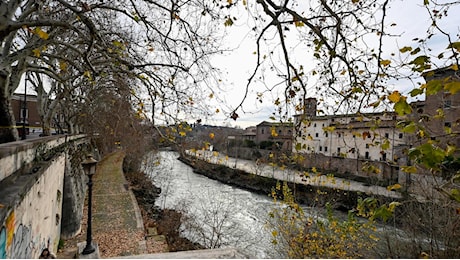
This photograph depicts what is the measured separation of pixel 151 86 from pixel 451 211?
25.6ft

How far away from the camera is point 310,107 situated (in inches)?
149

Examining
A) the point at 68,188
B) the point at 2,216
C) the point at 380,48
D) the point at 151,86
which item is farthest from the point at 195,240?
the point at 380,48

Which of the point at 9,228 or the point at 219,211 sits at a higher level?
the point at 9,228

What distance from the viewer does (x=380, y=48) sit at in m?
3.06

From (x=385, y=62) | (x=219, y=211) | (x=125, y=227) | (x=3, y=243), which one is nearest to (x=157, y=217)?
(x=125, y=227)

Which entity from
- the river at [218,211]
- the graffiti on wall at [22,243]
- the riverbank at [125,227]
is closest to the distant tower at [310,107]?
the graffiti on wall at [22,243]

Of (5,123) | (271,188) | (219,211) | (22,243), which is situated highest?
(5,123)

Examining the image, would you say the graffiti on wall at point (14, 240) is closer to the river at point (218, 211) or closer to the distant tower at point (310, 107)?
the river at point (218, 211)

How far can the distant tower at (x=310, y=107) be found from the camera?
364cm

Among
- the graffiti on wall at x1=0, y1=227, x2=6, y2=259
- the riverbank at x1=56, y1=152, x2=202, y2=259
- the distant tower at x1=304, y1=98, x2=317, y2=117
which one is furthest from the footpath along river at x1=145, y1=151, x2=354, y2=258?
the distant tower at x1=304, y1=98, x2=317, y2=117

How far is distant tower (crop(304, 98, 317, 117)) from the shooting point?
3641mm

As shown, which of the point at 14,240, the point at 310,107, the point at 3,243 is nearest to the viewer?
the point at 3,243

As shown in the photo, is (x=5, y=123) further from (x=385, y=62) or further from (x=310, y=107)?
(x=385, y=62)

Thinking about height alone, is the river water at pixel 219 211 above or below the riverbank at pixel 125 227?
below
